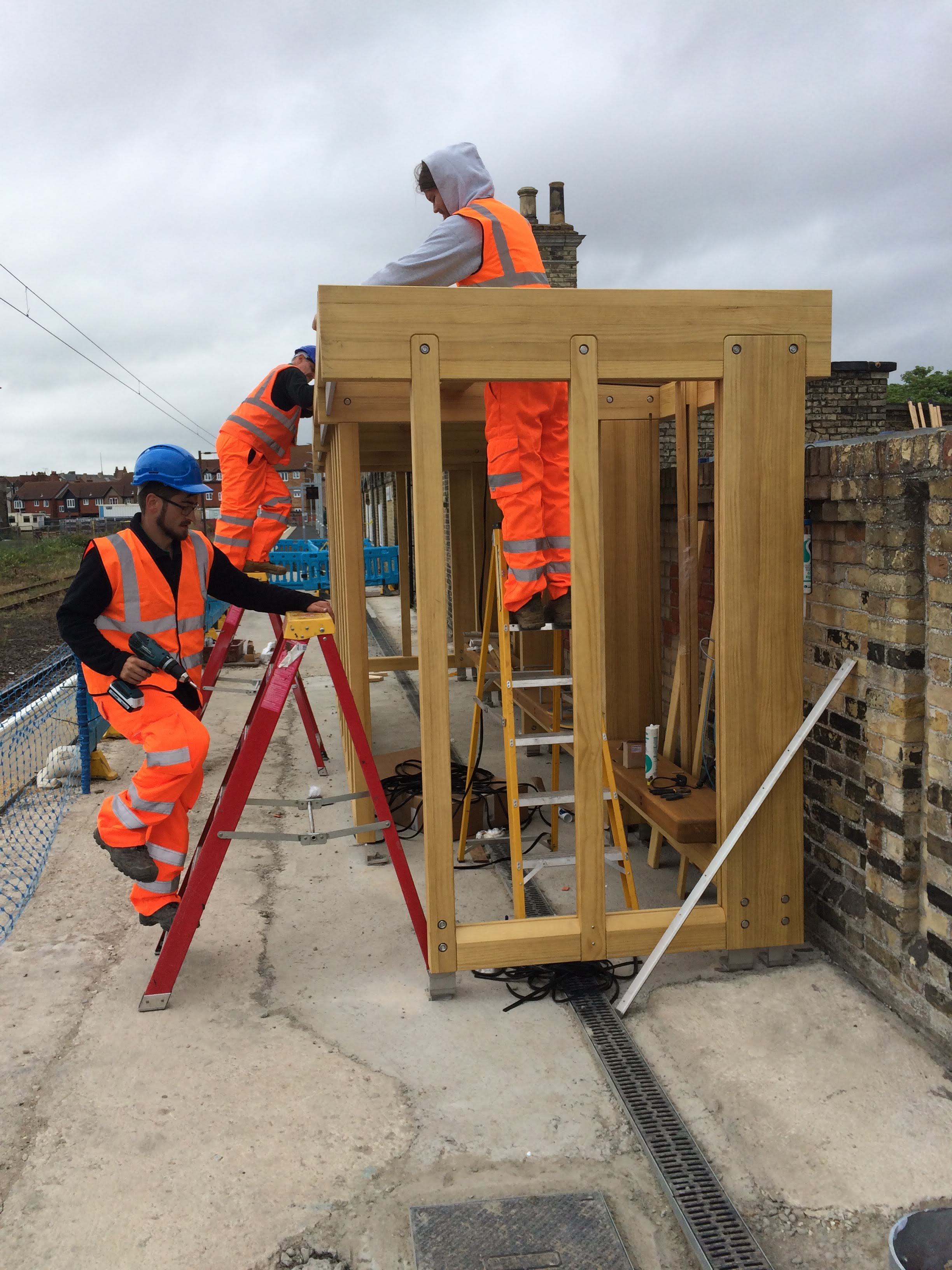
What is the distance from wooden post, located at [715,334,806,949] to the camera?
3.42 m

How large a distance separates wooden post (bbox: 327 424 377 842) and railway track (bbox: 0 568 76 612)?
17.9m

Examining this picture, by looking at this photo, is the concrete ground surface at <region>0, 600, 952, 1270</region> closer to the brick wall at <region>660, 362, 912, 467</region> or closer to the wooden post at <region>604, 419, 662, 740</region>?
the wooden post at <region>604, 419, 662, 740</region>

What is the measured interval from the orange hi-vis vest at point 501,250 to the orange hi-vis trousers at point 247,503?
279 centimetres

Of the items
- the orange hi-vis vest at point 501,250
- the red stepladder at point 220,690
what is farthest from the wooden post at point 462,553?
the orange hi-vis vest at point 501,250

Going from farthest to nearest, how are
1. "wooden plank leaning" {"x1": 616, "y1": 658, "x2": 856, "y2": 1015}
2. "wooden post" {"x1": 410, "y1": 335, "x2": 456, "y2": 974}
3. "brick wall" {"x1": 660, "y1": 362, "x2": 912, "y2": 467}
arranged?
"brick wall" {"x1": 660, "y1": 362, "x2": 912, "y2": 467}
"wooden plank leaning" {"x1": 616, "y1": 658, "x2": 856, "y2": 1015}
"wooden post" {"x1": 410, "y1": 335, "x2": 456, "y2": 974}

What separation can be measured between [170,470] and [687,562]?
2299 millimetres

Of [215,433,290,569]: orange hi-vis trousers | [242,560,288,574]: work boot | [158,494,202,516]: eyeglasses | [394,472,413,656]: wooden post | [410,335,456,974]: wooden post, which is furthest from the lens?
[394,472,413,656]: wooden post

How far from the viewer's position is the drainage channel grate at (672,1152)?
2.29 metres

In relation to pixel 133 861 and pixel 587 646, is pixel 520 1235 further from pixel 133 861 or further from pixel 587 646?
pixel 133 861

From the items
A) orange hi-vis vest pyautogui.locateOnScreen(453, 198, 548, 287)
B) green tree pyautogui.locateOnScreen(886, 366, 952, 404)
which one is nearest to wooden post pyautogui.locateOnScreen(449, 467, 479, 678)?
orange hi-vis vest pyautogui.locateOnScreen(453, 198, 548, 287)

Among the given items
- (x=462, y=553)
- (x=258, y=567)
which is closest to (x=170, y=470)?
(x=258, y=567)

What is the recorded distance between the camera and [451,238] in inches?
145

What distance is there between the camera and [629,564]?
487cm

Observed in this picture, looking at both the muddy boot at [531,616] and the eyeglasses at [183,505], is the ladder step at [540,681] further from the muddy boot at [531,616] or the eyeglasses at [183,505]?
the eyeglasses at [183,505]
